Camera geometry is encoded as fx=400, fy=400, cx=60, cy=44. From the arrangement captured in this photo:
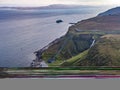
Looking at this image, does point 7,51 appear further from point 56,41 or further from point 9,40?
point 56,41

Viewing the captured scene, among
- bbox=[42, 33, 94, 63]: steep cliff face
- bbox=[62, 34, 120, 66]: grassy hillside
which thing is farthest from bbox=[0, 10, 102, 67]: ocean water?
bbox=[62, 34, 120, 66]: grassy hillside

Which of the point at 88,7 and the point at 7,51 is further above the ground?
the point at 88,7

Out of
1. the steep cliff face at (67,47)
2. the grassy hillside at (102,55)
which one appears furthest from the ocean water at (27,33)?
the grassy hillside at (102,55)

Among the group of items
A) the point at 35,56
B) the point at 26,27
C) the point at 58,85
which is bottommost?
the point at 58,85

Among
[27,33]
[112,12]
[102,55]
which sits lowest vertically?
[102,55]

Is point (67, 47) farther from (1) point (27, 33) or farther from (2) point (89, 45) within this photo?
(1) point (27, 33)

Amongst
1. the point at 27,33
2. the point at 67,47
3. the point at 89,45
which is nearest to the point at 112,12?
the point at 89,45

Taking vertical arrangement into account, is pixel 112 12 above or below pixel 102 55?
above

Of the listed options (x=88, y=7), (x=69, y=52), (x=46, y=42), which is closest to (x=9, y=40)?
(x=46, y=42)
